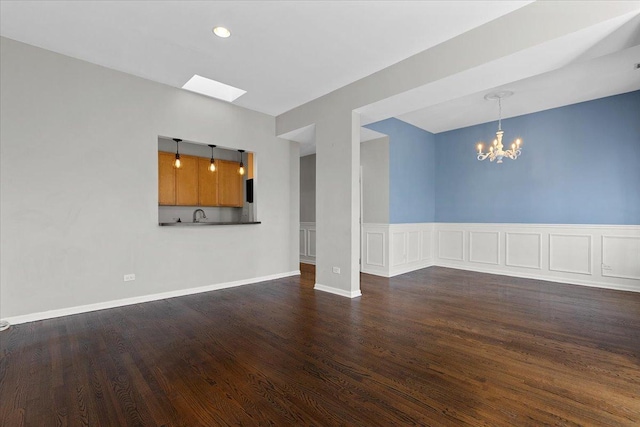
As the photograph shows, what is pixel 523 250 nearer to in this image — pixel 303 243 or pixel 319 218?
pixel 319 218

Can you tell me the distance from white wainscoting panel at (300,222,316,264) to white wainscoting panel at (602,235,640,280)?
17.9ft

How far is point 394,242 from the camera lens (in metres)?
5.93

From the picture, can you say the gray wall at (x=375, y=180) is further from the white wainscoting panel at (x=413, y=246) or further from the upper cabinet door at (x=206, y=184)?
the upper cabinet door at (x=206, y=184)

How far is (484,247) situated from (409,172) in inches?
85.9

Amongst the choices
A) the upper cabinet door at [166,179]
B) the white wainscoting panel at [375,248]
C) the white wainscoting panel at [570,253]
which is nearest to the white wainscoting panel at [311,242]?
the white wainscoting panel at [375,248]

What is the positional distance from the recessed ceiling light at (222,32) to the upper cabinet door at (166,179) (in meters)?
3.39

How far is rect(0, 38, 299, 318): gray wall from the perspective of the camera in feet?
10.8

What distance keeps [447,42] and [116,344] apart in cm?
446

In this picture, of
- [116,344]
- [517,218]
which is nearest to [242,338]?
[116,344]

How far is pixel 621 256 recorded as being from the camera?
4.72 m

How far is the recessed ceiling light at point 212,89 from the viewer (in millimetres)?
4596

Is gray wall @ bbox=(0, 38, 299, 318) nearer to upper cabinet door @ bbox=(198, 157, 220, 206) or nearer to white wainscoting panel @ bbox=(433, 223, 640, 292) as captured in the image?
upper cabinet door @ bbox=(198, 157, 220, 206)

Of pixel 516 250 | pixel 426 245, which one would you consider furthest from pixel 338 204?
pixel 516 250

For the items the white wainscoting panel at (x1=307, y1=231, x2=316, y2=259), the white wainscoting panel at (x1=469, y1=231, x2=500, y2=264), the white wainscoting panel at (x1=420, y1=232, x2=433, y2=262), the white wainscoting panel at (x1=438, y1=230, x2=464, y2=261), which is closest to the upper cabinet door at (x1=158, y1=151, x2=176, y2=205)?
the white wainscoting panel at (x1=307, y1=231, x2=316, y2=259)
